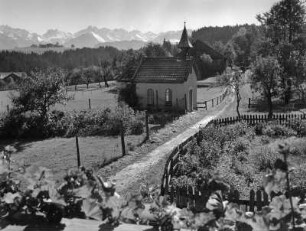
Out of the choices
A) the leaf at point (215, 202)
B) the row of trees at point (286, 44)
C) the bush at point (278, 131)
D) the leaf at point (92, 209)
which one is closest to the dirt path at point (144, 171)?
the bush at point (278, 131)

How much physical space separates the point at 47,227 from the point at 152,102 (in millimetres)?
32892

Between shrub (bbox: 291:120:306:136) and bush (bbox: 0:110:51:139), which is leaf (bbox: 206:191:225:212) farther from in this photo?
bush (bbox: 0:110:51:139)

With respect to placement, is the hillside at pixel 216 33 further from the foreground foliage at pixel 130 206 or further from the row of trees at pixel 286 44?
the foreground foliage at pixel 130 206

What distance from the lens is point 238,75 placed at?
31.6 m

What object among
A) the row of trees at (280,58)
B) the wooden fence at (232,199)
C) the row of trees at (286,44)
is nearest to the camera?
the wooden fence at (232,199)

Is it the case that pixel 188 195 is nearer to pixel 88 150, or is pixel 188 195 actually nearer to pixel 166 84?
pixel 88 150

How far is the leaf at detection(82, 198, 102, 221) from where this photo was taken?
10.3 ft

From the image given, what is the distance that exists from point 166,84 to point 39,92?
40.3 ft

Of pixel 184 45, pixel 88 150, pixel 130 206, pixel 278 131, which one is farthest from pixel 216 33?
pixel 130 206

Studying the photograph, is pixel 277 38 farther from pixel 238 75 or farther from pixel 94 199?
pixel 94 199

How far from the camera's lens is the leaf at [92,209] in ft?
10.3

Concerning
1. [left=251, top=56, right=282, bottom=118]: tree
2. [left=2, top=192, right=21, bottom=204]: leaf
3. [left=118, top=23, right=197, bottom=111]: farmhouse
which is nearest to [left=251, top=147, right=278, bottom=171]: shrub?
[left=2, top=192, right=21, bottom=204]: leaf

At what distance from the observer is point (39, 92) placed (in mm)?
28297

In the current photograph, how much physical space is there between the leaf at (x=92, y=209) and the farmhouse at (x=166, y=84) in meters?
31.4
